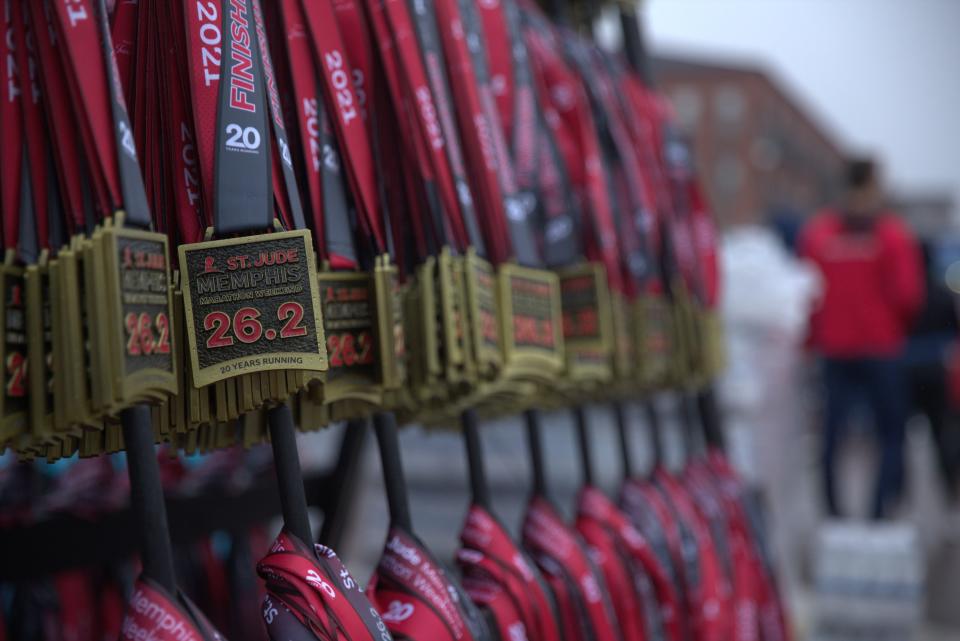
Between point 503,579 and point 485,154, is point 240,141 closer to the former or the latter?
point 485,154

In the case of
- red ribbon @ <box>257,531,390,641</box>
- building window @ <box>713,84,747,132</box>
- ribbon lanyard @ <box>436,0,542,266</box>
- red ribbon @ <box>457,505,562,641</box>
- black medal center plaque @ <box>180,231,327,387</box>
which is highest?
building window @ <box>713,84,747,132</box>

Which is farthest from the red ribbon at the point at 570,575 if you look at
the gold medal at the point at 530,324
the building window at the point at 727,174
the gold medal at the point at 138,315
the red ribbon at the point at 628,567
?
the building window at the point at 727,174

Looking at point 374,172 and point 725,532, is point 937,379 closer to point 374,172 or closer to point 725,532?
point 725,532

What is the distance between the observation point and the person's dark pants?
119 inches

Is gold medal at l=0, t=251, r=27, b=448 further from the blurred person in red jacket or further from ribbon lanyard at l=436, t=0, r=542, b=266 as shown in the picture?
the blurred person in red jacket

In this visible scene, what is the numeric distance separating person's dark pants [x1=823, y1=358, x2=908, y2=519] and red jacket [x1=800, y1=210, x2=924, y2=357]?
0.06 m

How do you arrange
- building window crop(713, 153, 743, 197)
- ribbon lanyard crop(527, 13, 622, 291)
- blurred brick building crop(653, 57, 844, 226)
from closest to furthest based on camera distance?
ribbon lanyard crop(527, 13, 622, 291)
blurred brick building crop(653, 57, 844, 226)
building window crop(713, 153, 743, 197)

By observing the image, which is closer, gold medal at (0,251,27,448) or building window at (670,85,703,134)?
gold medal at (0,251,27,448)

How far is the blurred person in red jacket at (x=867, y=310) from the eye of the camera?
301 centimetres

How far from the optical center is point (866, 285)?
3059mm

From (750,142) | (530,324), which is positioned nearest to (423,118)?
(530,324)

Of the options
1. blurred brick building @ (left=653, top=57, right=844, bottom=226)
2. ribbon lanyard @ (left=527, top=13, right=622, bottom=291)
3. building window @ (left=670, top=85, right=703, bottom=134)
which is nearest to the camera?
ribbon lanyard @ (left=527, top=13, right=622, bottom=291)

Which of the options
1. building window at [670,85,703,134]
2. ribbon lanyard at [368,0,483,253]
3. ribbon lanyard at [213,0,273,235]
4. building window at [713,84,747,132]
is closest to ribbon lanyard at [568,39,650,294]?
ribbon lanyard at [368,0,483,253]

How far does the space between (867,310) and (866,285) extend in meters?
0.08
